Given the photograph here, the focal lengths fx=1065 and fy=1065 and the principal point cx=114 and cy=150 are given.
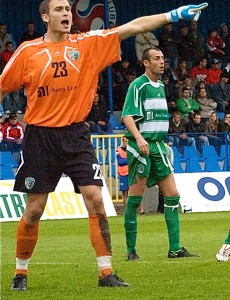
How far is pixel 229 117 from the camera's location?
2778cm

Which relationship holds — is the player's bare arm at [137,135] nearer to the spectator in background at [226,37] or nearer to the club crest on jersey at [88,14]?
the club crest on jersey at [88,14]

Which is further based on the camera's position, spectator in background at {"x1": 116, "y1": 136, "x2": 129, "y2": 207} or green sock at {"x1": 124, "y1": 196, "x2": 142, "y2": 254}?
spectator in background at {"x1": 116, "y1": 136, "x2": 129, "y2": 207}

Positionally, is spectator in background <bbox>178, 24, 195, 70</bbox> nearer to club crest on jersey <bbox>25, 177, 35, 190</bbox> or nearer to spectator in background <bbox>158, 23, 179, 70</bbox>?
spectator in background <bbox>158, 23, 179, 70</bbox>

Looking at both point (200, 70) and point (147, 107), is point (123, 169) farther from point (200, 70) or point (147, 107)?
point (147, 107)

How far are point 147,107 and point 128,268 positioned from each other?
7.87 feet

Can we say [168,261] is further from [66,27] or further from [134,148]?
[66,27]

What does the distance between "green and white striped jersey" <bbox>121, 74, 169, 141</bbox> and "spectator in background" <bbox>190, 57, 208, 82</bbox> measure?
706 inches

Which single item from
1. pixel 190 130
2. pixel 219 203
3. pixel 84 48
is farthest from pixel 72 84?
pixel 190 130

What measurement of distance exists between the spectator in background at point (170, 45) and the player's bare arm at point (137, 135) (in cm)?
1819

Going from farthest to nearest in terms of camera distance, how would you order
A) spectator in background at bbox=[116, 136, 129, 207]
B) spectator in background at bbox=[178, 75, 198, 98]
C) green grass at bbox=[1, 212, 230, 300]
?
spectator in background at bbox=[178, 75, 198, 98], spectator in background at bbox=[116, 136, 129, 207], green grass at bbox=[1, 212, 230, 300]

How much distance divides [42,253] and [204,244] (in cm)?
225

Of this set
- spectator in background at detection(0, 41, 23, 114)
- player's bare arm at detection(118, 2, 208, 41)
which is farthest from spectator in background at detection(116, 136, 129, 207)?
player's bare arm at detection(118, 2, 208, 41)

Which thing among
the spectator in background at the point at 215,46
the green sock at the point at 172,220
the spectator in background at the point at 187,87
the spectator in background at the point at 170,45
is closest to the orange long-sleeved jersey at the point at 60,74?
the green sock at the point at 172,220

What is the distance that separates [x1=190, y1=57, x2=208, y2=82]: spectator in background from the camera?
1205 inches
